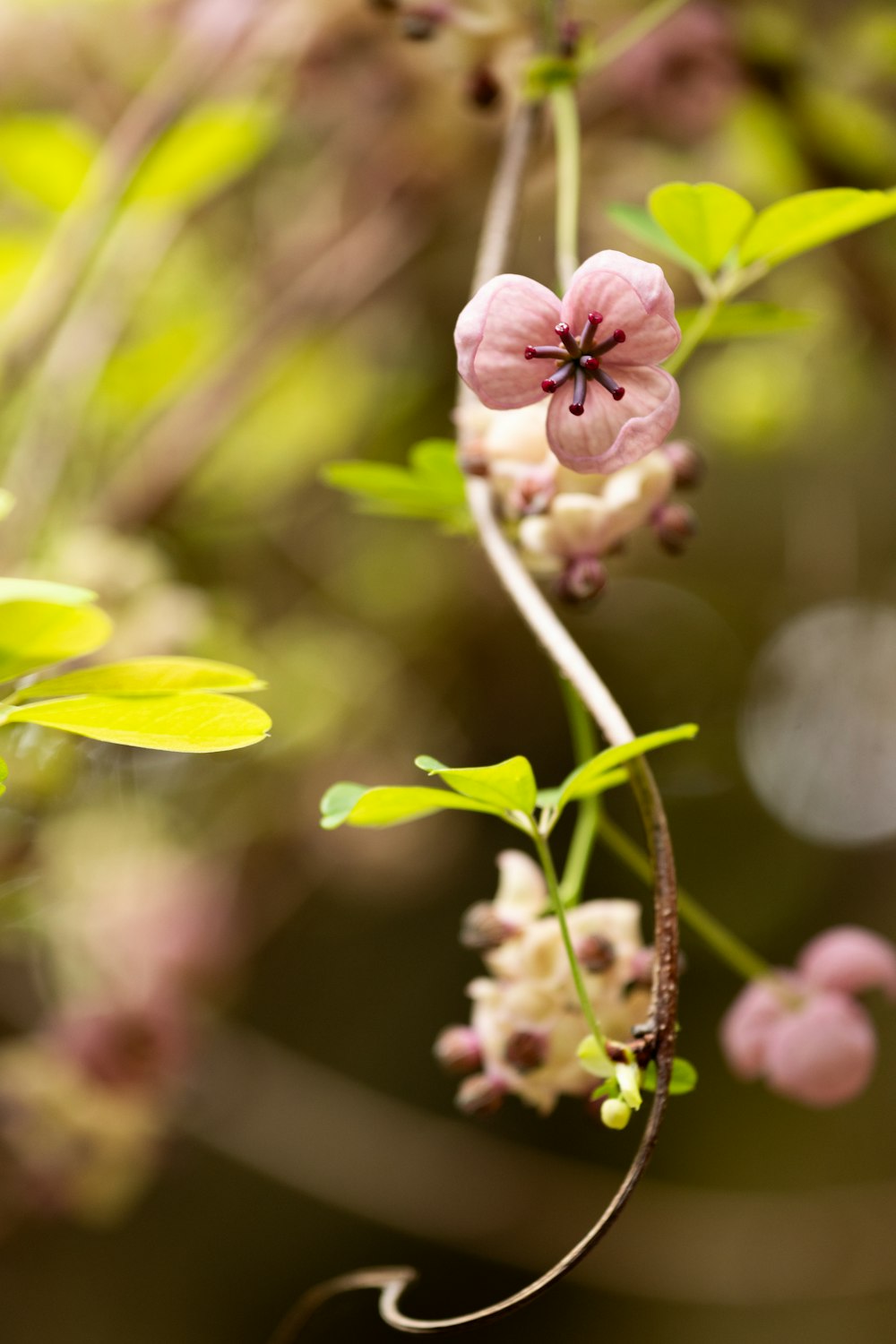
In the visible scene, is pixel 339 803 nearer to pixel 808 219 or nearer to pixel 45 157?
pixel 808 219

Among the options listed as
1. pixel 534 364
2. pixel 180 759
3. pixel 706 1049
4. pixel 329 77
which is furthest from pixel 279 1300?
pixel 534 364

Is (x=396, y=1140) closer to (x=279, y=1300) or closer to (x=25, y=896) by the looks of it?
(x=279, y=1300)

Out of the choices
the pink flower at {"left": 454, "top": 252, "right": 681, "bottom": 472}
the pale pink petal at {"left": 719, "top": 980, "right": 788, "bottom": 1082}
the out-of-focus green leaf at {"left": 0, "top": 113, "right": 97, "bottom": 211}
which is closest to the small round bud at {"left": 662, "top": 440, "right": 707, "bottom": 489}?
the pink flower at {"left": 454, "top": 252, "right": 681, "bottom": 472}

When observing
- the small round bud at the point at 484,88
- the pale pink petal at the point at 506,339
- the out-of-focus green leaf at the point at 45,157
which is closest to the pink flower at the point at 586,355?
the pale pink petal at the point at 506,339

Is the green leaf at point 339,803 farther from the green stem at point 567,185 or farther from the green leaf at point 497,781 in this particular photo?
the green stem at point 567,185

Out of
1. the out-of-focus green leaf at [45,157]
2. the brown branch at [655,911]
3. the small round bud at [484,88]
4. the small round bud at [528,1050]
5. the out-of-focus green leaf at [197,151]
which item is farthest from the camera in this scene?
the out-of-focus green leaf at [45,157]

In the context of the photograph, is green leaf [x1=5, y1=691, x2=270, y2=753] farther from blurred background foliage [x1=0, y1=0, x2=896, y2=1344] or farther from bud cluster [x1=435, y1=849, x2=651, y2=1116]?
blurred background foliage [x1=0, y1=0, x2=896, y2=1344]

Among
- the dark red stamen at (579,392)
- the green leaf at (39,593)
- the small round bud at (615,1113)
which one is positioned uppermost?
the dark red stamen at (579,392)
